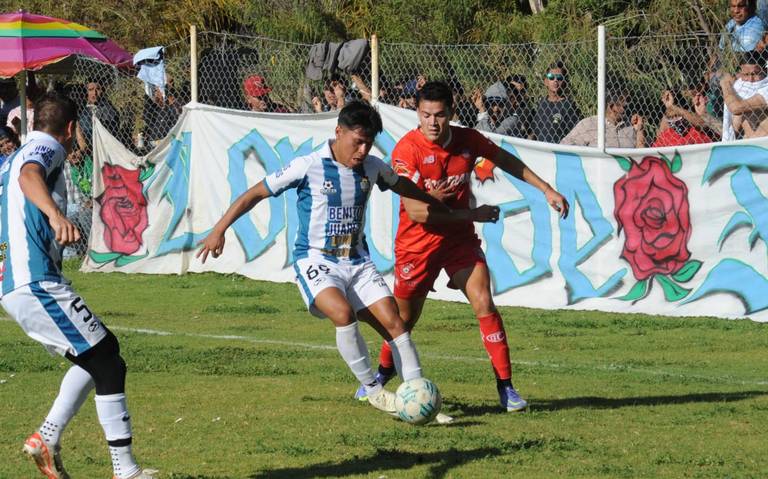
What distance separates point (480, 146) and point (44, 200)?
3.69m

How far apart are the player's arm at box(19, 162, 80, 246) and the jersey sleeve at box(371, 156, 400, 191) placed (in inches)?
95.5

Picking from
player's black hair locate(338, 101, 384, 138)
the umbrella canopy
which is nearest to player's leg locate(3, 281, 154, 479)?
player's black hair locate(338, 101, 384, 138)

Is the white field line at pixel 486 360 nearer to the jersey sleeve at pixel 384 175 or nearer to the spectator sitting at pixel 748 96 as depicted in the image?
the jersey sleeve at pixel 384 175

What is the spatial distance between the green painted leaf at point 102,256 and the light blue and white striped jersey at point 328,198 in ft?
34.2

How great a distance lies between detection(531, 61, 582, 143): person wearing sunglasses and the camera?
1429 cm

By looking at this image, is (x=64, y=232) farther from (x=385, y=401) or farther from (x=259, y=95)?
(x=259, y=95)

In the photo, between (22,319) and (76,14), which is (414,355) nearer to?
(22,319)

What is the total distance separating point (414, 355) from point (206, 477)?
162 centimetres

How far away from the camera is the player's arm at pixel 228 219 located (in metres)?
7.66

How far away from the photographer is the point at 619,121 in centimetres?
1408

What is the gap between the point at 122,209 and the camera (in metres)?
18.5

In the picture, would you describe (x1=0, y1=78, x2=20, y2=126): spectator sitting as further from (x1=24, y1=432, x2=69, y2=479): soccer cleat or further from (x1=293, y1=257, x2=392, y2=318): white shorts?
(x1=24, y1=432, x2=69, y2=479): soccer cleat

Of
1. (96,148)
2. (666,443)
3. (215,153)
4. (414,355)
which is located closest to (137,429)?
(414,355)

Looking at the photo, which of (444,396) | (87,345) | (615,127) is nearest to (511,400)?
(444,396)
